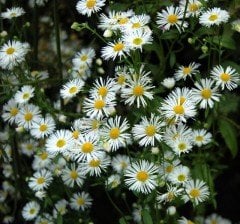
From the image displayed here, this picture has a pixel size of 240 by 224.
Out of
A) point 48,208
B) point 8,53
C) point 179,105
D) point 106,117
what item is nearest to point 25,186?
point 48,208

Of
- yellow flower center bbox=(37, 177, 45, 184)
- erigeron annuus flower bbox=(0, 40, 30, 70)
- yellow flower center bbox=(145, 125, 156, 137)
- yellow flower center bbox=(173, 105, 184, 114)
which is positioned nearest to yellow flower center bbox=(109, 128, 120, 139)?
yellow flower center bbox=(145, 125, 156, 137)

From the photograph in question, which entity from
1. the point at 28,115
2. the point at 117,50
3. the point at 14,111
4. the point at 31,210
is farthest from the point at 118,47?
the point at 31,210

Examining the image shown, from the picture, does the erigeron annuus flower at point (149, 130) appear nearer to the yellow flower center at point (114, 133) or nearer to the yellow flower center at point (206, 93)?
the yellow flower center at point (114, 133)

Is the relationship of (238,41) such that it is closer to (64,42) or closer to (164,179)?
(164,179)

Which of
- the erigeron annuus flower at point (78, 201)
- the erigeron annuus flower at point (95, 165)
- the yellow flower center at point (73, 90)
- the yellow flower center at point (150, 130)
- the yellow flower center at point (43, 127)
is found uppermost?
the yellow flower center at point (73, 90)

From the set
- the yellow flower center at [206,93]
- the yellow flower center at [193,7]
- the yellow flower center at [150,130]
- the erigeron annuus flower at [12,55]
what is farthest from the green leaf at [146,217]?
the erigeron annuus flower at [12,55]
